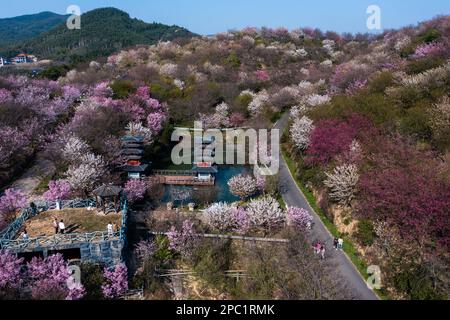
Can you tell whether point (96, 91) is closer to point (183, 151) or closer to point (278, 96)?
point (183, 151)

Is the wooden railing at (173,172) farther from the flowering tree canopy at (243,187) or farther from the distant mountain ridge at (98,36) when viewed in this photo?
the distant mountain ridge at (98,36)

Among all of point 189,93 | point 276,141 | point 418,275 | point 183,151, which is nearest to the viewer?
point 418,275

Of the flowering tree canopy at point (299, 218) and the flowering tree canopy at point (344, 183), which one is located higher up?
the flowering tree canopy at point (344, 183)

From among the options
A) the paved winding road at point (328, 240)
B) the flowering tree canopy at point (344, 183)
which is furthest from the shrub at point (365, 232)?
the flowering tree canopy at point (344, 183)

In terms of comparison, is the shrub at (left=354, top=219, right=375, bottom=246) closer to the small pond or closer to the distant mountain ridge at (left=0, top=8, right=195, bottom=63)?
the small pond

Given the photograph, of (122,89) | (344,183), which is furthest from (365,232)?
(122,89)

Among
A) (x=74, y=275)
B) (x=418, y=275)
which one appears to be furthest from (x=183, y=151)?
(x=418, y=275)

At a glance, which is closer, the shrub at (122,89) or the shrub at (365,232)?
the shrub at (365,232)
